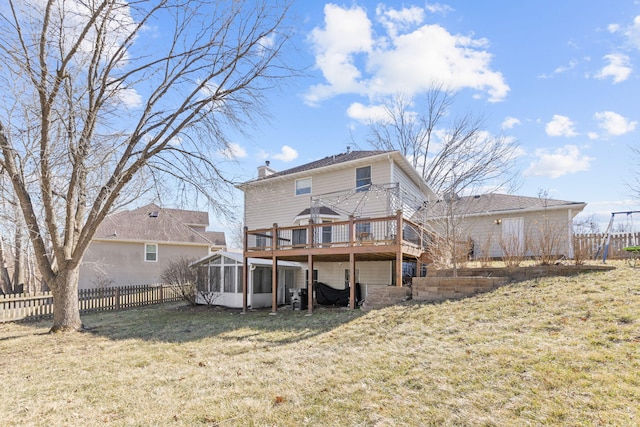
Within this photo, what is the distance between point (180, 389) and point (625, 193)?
2063 cm

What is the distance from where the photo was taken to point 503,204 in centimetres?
1798

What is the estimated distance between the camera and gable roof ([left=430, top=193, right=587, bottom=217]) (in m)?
16.0

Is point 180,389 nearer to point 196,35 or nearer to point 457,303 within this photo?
point 457,303

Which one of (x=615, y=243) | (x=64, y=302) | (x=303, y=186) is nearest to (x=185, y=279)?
(x=64, y=302)

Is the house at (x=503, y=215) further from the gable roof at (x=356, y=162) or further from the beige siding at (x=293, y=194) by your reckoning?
the beige siding at (x=293, y=194)

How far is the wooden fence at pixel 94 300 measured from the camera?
12.1 m

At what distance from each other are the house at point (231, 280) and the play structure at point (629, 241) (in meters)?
10.7

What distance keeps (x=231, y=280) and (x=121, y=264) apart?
1068 centimetres

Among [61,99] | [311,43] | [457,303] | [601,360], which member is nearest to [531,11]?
[311,43]

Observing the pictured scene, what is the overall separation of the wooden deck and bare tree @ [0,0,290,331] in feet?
10.1

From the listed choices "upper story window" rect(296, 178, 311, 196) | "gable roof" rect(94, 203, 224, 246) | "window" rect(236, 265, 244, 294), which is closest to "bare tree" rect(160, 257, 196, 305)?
"window" rect(236, 265, 244, 294)

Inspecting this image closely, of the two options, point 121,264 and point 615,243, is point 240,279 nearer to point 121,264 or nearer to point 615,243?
point 121,264

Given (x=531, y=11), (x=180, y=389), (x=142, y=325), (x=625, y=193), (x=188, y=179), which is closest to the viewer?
(x=180, y=389)

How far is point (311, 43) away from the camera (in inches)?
380
